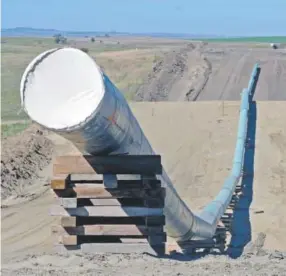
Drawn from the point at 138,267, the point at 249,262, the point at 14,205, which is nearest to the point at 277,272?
the point at 249,262

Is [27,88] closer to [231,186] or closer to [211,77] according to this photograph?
[231,186]

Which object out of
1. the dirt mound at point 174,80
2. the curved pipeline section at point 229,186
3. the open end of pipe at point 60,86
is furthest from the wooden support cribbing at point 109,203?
the dirt mound at point 174,80

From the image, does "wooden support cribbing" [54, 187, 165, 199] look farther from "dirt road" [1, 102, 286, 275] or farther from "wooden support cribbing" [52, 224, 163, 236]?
"dirt road" [1, 102, 286, 275]

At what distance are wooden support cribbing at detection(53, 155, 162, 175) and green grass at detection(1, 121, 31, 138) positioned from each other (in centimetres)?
2172

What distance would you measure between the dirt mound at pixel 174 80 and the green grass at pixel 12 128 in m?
6.45

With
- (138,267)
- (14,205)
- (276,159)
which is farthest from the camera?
(276,159)

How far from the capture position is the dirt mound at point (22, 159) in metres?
20.8

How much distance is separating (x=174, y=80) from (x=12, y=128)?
1188 centimetres

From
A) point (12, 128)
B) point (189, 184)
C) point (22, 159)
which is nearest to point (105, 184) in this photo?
point (189, 184)

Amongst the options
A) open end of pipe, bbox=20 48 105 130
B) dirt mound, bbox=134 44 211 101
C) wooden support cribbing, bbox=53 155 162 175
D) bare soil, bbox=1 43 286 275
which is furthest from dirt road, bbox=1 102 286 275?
dirt mound, bbox=134 44 211 101

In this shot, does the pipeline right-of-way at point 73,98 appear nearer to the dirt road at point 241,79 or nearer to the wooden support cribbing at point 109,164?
the wooden support cribbing at point 109,164

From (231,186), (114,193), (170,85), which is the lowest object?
(170,85)

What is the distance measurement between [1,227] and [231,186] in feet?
16.6

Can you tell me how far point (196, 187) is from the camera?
67.0ft
